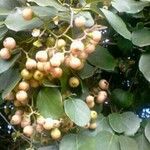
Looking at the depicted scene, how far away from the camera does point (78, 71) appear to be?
0.78m

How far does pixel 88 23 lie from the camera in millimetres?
754

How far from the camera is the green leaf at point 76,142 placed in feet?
2.61

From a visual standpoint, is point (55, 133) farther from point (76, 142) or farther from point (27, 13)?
point (27, 13)

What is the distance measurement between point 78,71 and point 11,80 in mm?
117

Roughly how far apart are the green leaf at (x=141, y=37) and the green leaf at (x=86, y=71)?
9cm

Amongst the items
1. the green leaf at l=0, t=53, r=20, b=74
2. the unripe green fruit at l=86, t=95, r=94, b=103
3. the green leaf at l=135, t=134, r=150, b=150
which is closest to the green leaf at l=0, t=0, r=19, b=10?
the green leaf at l=0, t=53, r=20, b=74

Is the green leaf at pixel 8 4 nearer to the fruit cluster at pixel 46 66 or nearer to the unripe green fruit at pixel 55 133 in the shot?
the fruit cluster at pixel 46 66

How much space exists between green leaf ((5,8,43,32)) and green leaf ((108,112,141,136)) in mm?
230

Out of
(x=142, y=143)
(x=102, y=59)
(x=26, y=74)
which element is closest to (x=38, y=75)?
(x=26, y=74)

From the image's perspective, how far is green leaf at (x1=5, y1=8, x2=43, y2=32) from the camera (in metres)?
0.74

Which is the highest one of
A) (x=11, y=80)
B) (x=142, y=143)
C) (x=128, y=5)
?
(x=128, y=5)

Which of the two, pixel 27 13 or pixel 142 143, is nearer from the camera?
pixel 27 13

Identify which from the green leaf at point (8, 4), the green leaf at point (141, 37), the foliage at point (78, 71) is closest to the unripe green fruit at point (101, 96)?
the foliage at point (78, 71)

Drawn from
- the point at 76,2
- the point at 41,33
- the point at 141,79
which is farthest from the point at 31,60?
the point at 141,79
